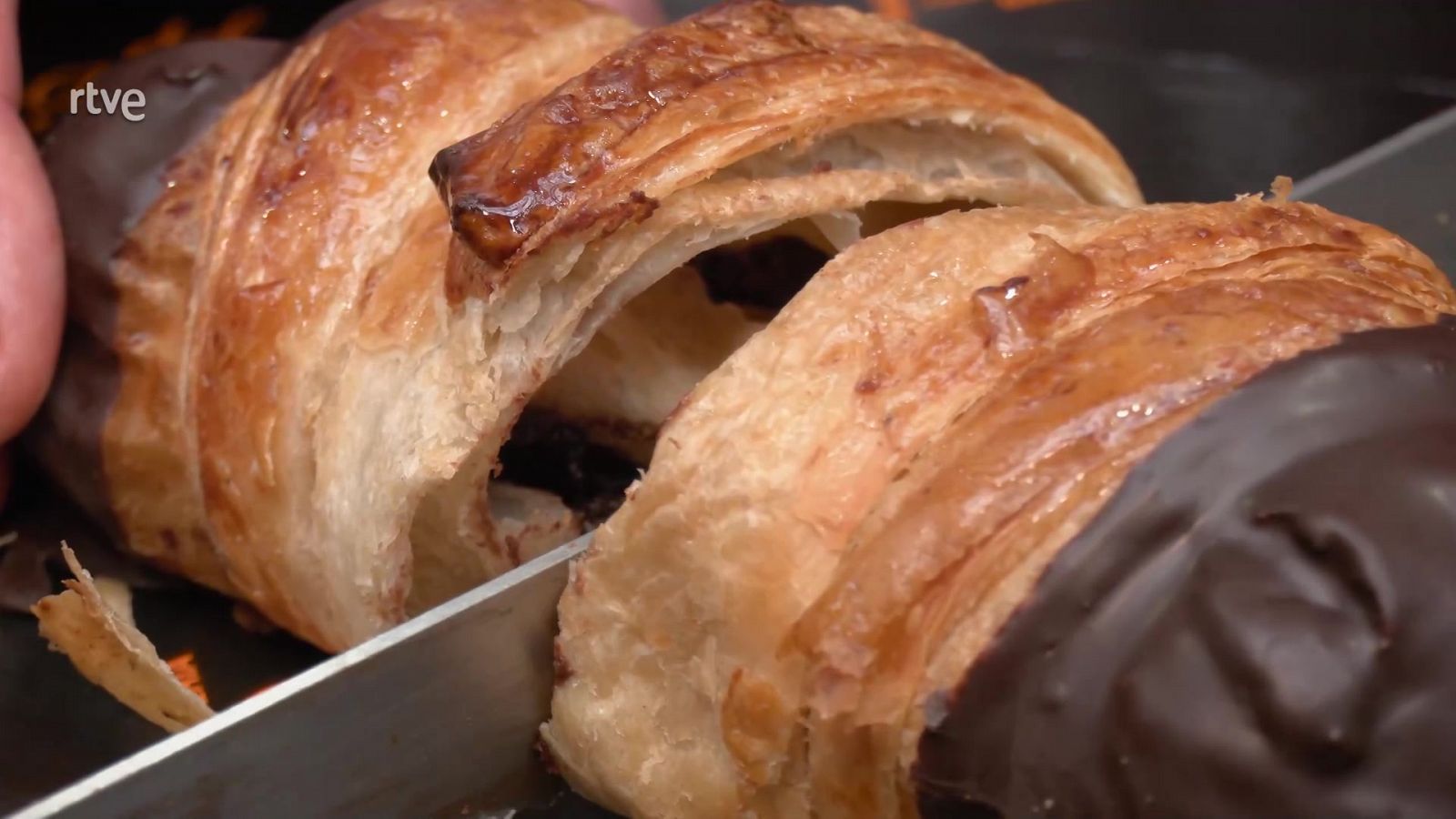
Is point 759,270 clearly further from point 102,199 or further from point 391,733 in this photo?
point 102,199

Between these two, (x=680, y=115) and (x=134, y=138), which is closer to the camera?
(x=680, y=115)

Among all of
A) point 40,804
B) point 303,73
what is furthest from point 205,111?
point 40,804

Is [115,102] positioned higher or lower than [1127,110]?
higher

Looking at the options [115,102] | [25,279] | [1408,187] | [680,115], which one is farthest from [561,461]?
[1408,187]

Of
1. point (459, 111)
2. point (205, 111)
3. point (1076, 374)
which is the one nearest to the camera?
point (1076, 374)

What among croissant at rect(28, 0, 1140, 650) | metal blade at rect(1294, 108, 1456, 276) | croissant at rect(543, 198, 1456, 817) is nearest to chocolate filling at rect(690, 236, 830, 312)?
croissant at rect(28, 0, 1140, 650)

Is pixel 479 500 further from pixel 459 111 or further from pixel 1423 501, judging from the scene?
pixel 1423 501

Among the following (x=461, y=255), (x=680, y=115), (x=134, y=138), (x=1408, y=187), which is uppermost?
(x=680, y=115)
